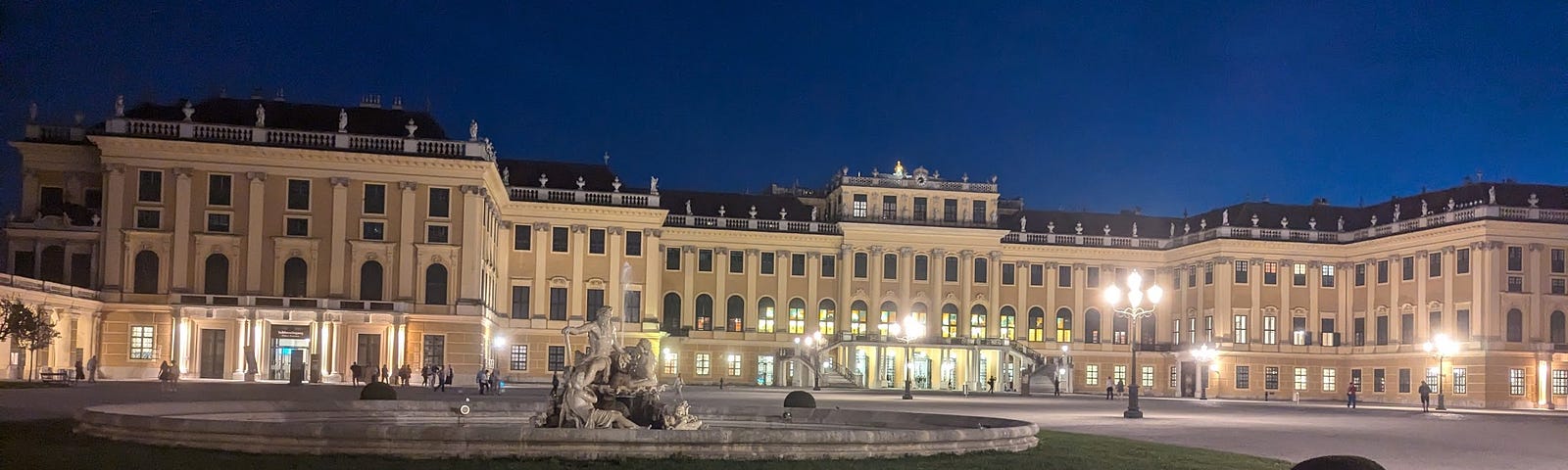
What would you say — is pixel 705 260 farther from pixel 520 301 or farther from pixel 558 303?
pixel 520 301

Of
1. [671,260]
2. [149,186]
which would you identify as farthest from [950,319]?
[149,186]

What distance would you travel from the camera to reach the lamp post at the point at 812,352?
7624 centimetres

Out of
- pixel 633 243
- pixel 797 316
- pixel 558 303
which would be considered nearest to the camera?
pixel 558 303

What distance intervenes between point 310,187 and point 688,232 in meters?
26.2

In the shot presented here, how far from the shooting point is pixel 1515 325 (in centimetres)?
6650

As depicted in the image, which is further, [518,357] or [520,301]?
[520,301]

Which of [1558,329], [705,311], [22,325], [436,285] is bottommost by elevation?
[22,325]

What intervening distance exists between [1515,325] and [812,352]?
112 ft

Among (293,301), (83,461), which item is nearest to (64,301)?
(293,301)

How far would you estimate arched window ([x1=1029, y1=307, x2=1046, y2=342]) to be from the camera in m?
85.1

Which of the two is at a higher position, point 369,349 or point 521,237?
point 521,237

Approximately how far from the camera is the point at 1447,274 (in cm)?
6881

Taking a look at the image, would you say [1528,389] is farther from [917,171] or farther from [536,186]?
[536,186]

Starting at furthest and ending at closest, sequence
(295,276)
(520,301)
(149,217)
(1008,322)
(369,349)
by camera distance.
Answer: (1008,322), (520,301), (295,276), (369,349), (149,217)
